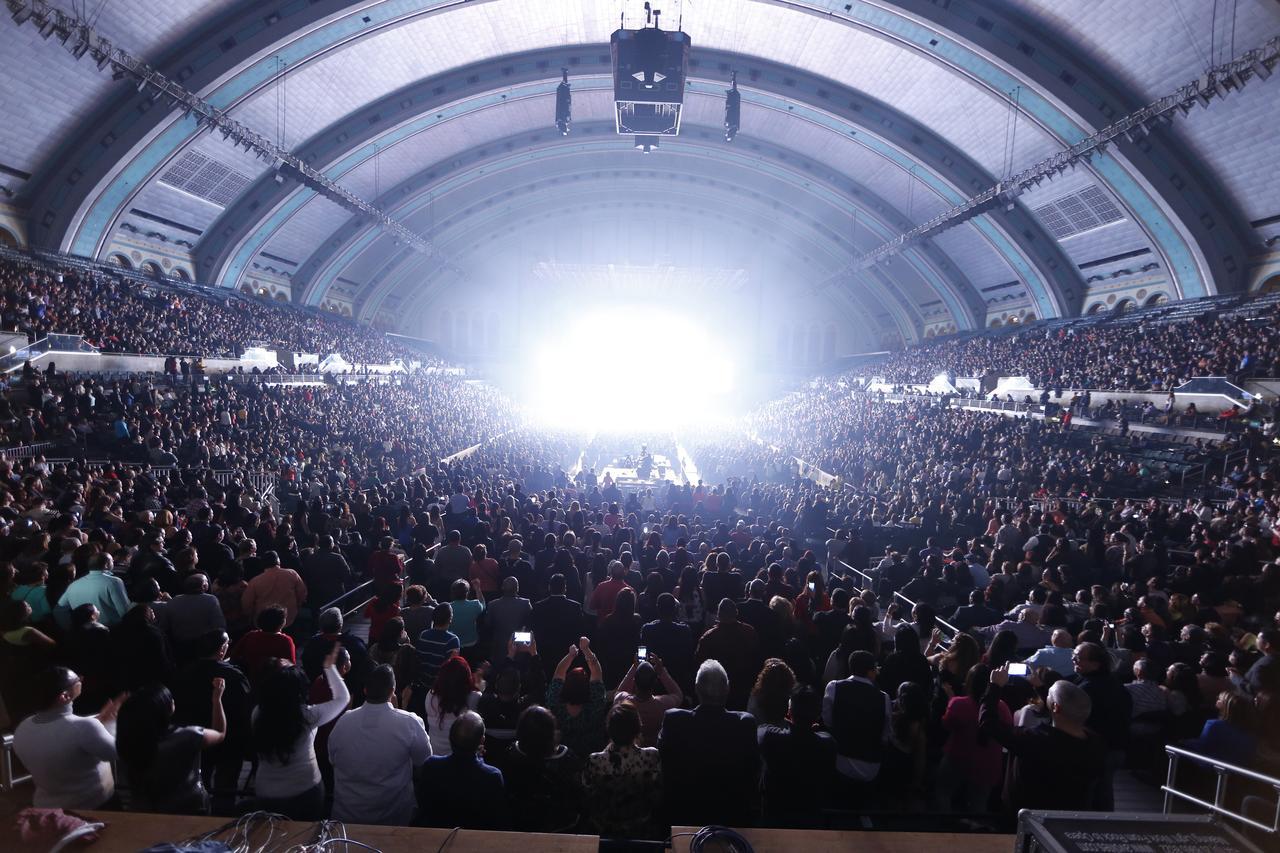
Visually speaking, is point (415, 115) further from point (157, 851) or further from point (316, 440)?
point (157, 851)

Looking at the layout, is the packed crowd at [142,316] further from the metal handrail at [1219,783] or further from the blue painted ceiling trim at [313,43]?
the metal handrail at [1219,783]

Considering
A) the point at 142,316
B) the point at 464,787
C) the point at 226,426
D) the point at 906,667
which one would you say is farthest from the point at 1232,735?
the point at 142,316

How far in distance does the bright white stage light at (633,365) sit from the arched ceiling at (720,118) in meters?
14.6

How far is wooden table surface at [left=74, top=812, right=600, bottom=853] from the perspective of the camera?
2.56 m

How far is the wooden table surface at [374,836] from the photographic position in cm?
256

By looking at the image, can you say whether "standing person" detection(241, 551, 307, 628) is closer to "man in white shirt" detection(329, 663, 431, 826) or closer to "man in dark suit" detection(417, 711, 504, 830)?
"man in white shirt" detection(329, 663, 431, 826)

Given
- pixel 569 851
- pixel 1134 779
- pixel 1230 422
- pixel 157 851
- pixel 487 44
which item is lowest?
pixel 1134 779

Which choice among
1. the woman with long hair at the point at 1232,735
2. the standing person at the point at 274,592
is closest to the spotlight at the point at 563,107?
the standing person at the point at 274,592

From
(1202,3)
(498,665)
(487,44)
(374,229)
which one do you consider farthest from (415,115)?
(498,665)

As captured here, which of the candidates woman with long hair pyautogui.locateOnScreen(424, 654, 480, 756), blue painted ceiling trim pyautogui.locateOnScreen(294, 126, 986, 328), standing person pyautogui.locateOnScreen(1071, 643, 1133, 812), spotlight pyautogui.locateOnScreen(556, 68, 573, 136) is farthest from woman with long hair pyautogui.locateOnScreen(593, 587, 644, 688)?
blue painted ceiling trim pyautogui.locateOnScreen(294, 126, 986, 328)

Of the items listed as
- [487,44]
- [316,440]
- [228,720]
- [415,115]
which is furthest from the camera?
[415,115]

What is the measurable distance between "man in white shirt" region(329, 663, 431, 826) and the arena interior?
17 millimetres

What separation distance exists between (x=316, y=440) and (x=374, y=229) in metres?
21.8

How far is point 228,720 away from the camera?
3.53m
